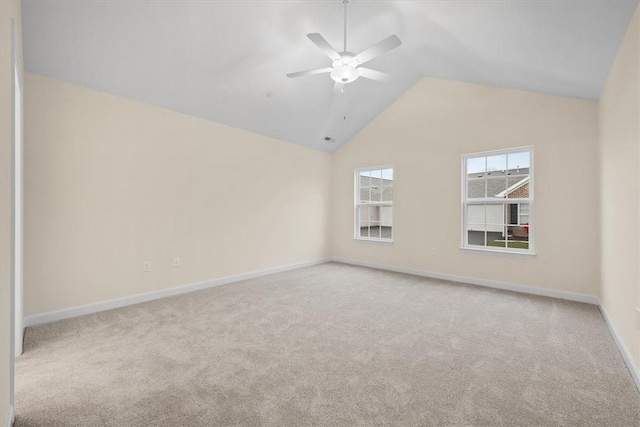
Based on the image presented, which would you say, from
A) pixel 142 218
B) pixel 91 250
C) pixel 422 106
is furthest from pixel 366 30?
pixel 91 250

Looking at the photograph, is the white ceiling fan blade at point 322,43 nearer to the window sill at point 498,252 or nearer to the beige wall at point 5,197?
the beige wall at point 5,197

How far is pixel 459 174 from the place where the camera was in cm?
477

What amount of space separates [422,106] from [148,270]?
4.79 metres

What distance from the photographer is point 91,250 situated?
131 inches

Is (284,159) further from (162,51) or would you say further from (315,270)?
(162,51)

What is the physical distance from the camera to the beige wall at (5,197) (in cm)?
137

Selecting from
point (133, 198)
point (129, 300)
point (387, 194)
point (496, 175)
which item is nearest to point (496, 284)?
point (496, 175)

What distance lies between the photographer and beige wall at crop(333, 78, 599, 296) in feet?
A: 12.4

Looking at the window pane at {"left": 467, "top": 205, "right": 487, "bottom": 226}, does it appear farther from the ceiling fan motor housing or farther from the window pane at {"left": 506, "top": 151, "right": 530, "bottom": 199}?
the ceiling fan motor housing

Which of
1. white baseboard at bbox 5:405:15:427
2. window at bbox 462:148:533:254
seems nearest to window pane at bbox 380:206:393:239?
window at bbox 462:148:533:254

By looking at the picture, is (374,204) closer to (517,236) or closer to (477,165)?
(477,165)

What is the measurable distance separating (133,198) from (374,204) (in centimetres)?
402

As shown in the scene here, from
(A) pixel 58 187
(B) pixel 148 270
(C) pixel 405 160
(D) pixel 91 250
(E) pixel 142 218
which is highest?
(C) pixel 405 160

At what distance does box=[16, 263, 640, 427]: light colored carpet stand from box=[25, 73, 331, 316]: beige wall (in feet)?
1.73
